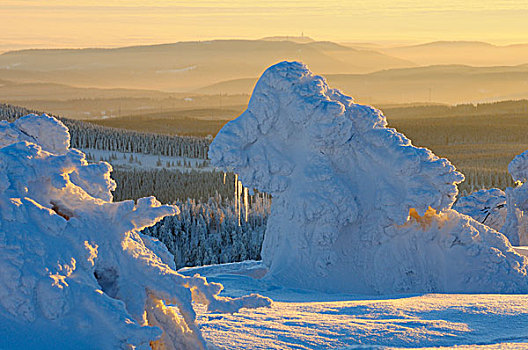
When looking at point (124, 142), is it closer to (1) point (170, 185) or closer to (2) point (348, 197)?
(1) point (170, 185)

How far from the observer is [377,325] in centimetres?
696

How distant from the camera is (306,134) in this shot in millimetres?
10648

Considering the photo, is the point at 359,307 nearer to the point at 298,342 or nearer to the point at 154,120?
the point at 298,342

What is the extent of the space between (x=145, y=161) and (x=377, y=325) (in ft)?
117

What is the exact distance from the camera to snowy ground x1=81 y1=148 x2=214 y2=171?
131 ft

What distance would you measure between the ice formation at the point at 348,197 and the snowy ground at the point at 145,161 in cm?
2897

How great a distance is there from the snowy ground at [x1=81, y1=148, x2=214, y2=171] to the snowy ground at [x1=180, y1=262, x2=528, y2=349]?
104ft

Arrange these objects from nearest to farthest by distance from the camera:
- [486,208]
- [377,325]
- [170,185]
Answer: [377,325], [486,208], [170,185]

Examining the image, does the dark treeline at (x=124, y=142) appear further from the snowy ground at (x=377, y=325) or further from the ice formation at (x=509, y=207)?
the snowy ground at (x=377, y=325)

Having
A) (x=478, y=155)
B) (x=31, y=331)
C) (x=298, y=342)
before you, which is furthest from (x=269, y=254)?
(x=478, y=155)

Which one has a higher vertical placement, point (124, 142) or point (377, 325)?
point (377, 325)

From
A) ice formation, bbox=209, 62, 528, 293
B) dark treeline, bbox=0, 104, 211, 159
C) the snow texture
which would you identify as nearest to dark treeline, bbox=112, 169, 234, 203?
dark treeline, bbox=0, 104, 211, 159

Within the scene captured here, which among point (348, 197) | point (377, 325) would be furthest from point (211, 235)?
point (377, 325)

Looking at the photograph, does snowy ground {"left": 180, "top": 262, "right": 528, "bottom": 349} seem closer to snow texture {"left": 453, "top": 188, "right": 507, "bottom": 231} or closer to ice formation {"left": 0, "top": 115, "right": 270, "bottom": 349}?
ice formation {"left": 0, "top": 115, "right": 270, "bottom": 349}
